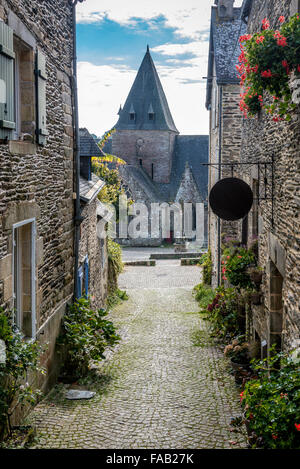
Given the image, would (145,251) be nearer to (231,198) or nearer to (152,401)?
(231,198)

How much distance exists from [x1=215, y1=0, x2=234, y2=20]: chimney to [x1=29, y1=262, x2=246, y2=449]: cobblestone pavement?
1063 centimetres

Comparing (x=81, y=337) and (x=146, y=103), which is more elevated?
(x=146, y=103)

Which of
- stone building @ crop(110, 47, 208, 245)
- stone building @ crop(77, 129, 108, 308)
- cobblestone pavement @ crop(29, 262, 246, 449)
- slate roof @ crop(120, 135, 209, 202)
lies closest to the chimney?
stone building @ crop(77, 129, 108, 308)

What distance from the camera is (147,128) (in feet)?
141

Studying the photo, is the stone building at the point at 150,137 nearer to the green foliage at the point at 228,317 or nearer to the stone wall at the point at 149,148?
the stone wall at the point at 149,148

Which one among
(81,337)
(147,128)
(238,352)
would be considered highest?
(147,128)

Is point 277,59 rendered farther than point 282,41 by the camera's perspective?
Yes

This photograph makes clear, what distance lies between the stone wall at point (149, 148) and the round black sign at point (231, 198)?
35.3 metres

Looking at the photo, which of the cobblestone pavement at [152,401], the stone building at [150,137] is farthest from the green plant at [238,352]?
the stone building at [150,137]

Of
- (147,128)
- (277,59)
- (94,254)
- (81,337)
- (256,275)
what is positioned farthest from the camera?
(147,128)

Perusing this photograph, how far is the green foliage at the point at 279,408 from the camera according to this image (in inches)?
146

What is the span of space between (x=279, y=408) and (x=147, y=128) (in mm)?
40490

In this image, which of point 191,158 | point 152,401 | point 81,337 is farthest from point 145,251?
point 152,401

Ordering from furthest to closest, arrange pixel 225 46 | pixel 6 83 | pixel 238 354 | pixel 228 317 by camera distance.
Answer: pixel 225 46 → pixel 228 317 → pixel 238 354 → pixel 6 83
